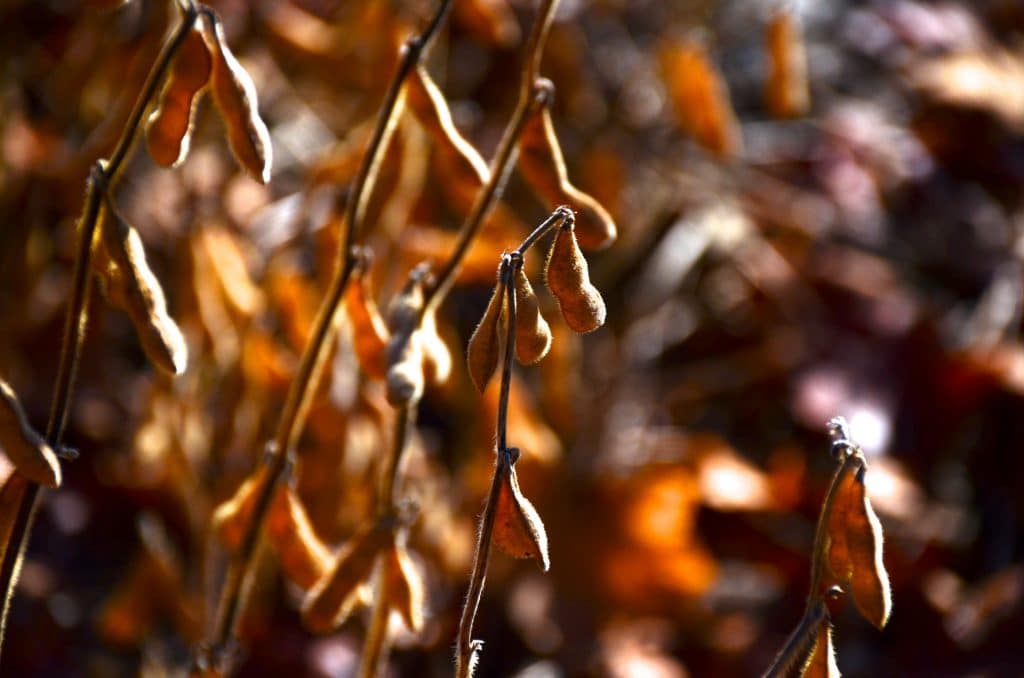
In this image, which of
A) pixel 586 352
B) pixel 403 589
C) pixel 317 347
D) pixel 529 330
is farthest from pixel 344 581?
pixel 586 352

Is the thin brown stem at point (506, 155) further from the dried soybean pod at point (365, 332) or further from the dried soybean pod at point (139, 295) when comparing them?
the dried soybean pod at point (139, 295)

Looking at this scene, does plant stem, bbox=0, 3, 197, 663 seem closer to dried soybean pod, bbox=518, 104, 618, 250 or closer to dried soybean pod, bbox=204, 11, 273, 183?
dried soybean pod, bbox=204, 11, 273, 183

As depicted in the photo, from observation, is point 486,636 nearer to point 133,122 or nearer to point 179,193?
point 179,193

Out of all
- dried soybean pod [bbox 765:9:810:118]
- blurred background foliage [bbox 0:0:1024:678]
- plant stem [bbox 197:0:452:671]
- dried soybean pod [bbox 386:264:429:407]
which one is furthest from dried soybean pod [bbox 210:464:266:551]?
dried soybean pod [bbox 765:9:810:118]

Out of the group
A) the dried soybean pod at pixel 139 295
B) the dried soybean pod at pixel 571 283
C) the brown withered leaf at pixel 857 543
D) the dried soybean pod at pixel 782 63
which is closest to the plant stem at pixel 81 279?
the dried soybean pod at pixel 139 295

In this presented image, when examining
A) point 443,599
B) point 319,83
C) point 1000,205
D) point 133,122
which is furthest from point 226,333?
point 1000,205

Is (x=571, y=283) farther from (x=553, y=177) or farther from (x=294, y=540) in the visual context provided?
(x=294, y=540)
